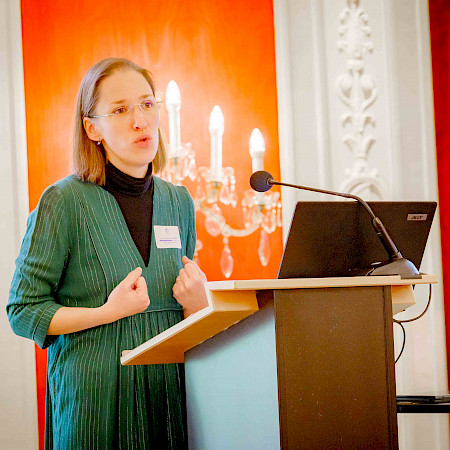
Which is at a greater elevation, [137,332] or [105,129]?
[105,129]

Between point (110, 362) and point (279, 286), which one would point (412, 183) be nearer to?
point (110, 362)

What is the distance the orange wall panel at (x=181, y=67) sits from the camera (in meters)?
3.04

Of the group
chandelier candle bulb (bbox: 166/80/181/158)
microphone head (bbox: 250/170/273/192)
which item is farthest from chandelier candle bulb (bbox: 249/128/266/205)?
microphone head (bbox: 250/170/273/192)

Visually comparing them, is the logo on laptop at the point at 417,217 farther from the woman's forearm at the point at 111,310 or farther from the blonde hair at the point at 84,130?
the blonde hair at the point at 84,130

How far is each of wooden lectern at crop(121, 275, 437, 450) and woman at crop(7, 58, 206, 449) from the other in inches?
17.0

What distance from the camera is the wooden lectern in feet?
4.00

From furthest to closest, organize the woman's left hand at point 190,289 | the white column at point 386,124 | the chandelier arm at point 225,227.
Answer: the white column at point 386,124
the chandelier arm at point 225,227
the woman's left hand at point 190,289

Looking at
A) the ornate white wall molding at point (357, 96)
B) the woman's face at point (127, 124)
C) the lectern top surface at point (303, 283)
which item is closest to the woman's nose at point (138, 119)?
the woman's face at point (127, 124)

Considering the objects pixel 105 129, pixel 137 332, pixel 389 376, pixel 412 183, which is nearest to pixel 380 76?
pixel 412 183

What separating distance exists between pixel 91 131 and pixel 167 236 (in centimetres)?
39

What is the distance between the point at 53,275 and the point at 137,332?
10.6 inches

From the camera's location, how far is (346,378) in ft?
4.17

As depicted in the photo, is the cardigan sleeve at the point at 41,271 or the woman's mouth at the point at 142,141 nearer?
the cardigan sleeve at the point at 41,271

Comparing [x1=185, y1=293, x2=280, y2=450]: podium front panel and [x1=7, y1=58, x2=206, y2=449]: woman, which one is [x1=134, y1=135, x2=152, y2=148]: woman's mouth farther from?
[x1=185, y1=293, x2=280, y2=450]: podium front panel
